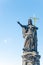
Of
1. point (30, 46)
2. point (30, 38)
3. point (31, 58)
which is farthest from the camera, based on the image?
point (30, 38)

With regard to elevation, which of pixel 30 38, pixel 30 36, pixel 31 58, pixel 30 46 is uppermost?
pixel 30 36

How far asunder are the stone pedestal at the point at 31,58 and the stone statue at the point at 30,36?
2.69 feet

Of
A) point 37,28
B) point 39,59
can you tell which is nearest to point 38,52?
point 39,59

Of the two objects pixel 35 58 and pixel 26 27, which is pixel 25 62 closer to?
pixel 35 58

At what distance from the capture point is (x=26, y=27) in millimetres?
45625

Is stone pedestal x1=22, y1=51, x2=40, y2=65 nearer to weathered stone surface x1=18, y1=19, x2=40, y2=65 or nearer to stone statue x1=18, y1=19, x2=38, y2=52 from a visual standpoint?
weathered stone surface x1=18, y1=19, x2=40, y2=65

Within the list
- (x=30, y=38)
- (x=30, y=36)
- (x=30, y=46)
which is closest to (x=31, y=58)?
(x=30, y=46)

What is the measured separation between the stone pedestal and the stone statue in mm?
820

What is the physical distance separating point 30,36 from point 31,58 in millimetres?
3483

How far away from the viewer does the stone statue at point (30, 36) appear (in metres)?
44.5

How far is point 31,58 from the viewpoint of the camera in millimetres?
43688

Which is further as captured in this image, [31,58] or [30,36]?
[30,36]

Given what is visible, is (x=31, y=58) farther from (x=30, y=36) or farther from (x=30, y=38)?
(x=30, y=36)

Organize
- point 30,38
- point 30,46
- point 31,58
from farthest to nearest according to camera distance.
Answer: point 30,38 < point 30,46 < point 31,58
